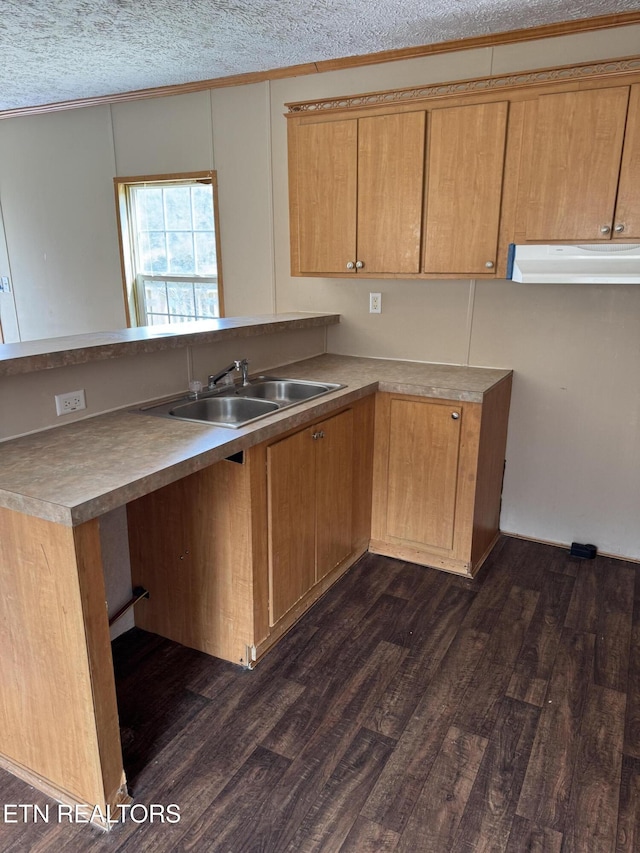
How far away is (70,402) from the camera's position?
6.65 ft

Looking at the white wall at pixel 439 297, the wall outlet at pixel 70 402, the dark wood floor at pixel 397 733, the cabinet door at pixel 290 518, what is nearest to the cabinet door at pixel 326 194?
the white wall at pixel 439 297

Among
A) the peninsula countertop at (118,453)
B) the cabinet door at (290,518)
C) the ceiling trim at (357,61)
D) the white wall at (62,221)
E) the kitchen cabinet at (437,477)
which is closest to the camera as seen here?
the peninsula countertop at (118,453)

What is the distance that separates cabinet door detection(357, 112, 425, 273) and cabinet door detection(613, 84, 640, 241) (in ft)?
2.78

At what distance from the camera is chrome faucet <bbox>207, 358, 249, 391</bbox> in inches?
101

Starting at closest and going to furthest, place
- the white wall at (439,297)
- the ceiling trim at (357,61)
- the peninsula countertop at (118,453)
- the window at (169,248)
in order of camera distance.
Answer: the peninsula countertop at (118,453) → the ceiling trim at (357,61) → the white wall at (439,297) → the window at (169,248)

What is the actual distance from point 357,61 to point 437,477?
2209mm

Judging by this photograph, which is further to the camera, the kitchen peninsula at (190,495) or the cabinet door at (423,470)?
the cabinet door at (423,470)

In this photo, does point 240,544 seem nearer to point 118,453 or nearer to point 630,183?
point 118,453

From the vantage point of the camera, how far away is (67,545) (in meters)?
1.37

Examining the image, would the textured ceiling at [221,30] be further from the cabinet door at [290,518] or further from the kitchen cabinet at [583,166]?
the cabinet door at [290,518]

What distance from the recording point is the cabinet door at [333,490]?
245 cm

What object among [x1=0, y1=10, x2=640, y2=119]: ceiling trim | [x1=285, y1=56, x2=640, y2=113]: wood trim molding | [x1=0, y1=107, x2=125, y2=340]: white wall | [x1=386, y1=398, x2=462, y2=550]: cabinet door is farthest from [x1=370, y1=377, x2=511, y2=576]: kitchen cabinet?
[x1=0, y1=107, x2=125, y2=340]: white wall

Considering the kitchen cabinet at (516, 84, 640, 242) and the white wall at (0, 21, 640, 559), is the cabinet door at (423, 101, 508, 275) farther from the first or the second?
the white wall at (0, 21, 640, 559)

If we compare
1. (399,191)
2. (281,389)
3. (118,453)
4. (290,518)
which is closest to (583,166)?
(399,191)
